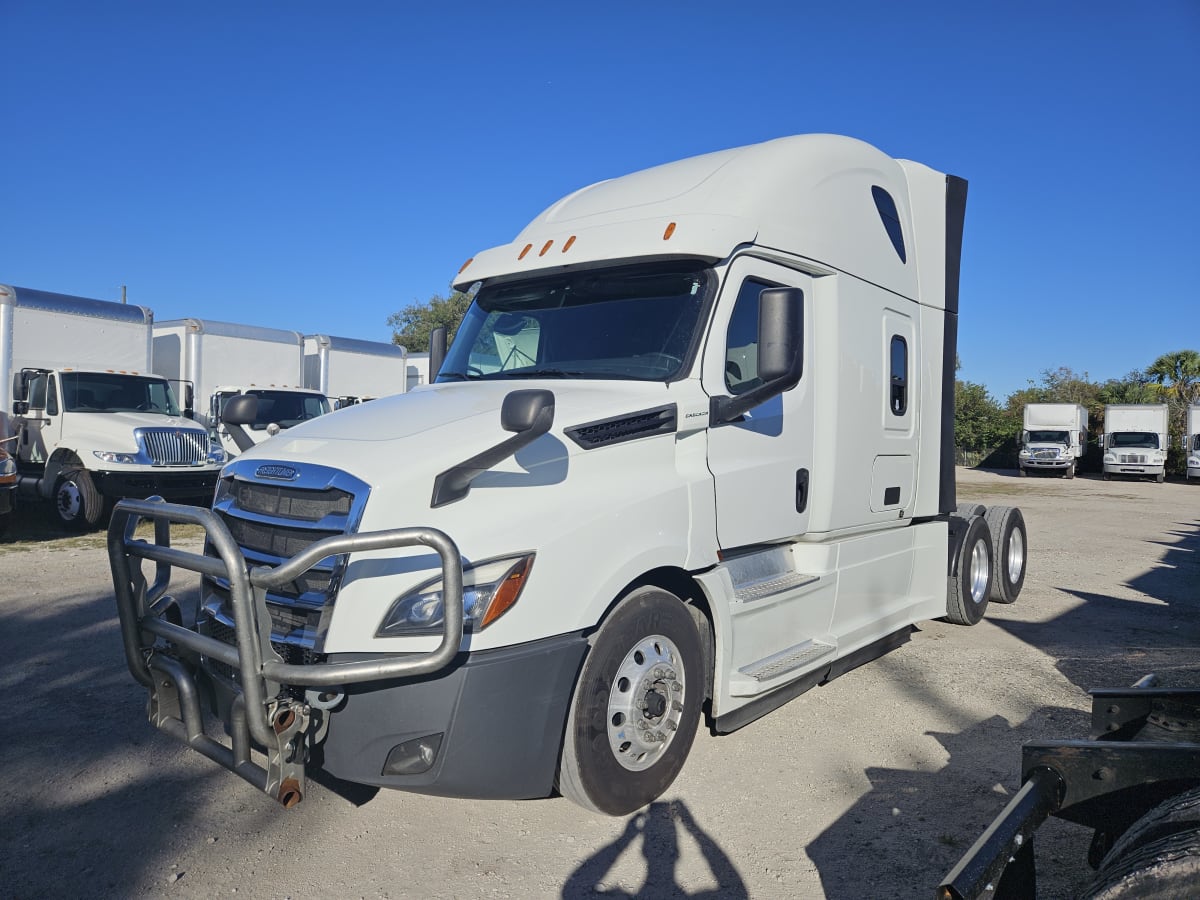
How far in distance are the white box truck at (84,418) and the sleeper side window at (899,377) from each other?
36.3 ft

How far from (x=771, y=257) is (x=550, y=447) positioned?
196cm

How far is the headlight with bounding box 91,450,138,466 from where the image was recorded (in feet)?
42.3

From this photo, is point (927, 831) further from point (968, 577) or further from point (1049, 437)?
point (1049, 437)

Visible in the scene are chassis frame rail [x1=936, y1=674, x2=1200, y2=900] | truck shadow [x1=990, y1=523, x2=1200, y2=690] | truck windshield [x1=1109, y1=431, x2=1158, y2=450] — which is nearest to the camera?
chassis frame rail [x1=936, y1=674, x2=1200, y2=900]

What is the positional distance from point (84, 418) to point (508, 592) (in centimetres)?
1243

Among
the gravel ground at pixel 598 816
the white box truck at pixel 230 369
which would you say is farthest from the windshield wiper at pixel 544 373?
the white box truck at pixel 230 369

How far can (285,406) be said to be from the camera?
16.6 m

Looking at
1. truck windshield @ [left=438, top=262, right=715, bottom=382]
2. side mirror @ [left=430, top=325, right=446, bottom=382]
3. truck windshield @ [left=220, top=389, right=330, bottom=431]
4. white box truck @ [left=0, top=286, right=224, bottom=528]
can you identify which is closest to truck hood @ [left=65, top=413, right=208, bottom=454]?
white box truck @ [left=0, top=286, right=224, bottom=528]

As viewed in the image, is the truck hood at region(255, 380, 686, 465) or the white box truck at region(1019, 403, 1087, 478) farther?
the white box truck at region(1019, 403, 1087, 478)

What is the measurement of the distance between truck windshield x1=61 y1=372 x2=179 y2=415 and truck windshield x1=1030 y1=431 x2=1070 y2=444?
34.1 m

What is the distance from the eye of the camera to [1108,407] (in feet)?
118

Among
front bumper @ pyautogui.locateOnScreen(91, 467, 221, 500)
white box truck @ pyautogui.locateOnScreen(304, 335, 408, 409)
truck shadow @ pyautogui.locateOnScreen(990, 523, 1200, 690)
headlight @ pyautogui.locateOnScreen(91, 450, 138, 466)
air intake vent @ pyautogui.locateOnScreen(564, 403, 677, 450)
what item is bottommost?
truck shadow @ pyautogui.locateOnScreen(990, 523, 1200, 690)

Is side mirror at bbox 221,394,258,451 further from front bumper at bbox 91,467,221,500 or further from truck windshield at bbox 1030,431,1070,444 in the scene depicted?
truck windshield at bbox 1030,431,1070,444

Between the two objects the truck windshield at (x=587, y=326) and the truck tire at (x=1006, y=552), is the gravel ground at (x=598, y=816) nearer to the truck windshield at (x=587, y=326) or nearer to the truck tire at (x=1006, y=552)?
the truck tire at (x=1006, y=552)
